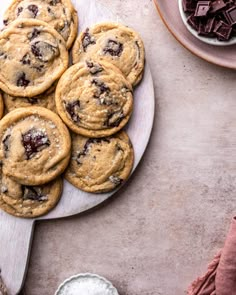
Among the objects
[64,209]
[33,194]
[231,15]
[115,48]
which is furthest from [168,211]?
[231,15]

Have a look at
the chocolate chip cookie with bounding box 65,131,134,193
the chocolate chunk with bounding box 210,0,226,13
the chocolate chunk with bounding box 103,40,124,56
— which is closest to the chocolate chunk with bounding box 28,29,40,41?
the chocolate chunk with bounding box 103,40,124,56

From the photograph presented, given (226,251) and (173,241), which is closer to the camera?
(226,251)

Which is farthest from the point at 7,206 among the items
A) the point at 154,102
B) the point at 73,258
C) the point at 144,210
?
the point at 154,102

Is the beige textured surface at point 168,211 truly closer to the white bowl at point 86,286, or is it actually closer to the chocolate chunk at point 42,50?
the white bowl at point 86,286

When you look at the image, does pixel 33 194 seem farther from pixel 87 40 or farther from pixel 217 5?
pixel 217 5

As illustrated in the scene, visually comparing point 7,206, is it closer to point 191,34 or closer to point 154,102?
point 154,102
